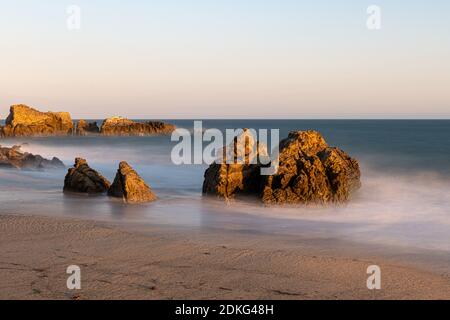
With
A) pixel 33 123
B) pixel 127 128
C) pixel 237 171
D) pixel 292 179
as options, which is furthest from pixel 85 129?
pixel 292 179

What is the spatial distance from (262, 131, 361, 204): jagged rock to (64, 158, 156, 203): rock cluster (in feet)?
12.9

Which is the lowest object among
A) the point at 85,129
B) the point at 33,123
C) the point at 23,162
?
the point at 23,162

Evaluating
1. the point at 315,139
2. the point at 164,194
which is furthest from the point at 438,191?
the point at 164,194

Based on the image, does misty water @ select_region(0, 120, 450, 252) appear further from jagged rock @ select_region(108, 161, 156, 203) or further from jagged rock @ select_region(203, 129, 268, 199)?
jagged rock @ select_region(203, 129, 268, 199)

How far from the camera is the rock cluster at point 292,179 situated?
1628cm

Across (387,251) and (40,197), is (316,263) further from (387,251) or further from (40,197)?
(40,197)

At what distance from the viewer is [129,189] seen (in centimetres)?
1612

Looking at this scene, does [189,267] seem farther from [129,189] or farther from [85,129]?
[85,129]

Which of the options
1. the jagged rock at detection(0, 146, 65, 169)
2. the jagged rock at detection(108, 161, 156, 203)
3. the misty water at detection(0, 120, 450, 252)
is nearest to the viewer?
the misty water at detection(0, 120, 450, 252)

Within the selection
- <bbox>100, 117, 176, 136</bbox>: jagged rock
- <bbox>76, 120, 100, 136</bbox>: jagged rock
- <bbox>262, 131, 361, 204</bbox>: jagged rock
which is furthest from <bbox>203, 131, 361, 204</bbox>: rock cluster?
<bbox>76, 120, 100, 136</bbox>: jagged rock

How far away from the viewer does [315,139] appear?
1920 cm

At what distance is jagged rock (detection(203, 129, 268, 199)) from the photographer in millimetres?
17234

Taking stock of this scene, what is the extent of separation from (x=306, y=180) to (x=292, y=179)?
0.51m
